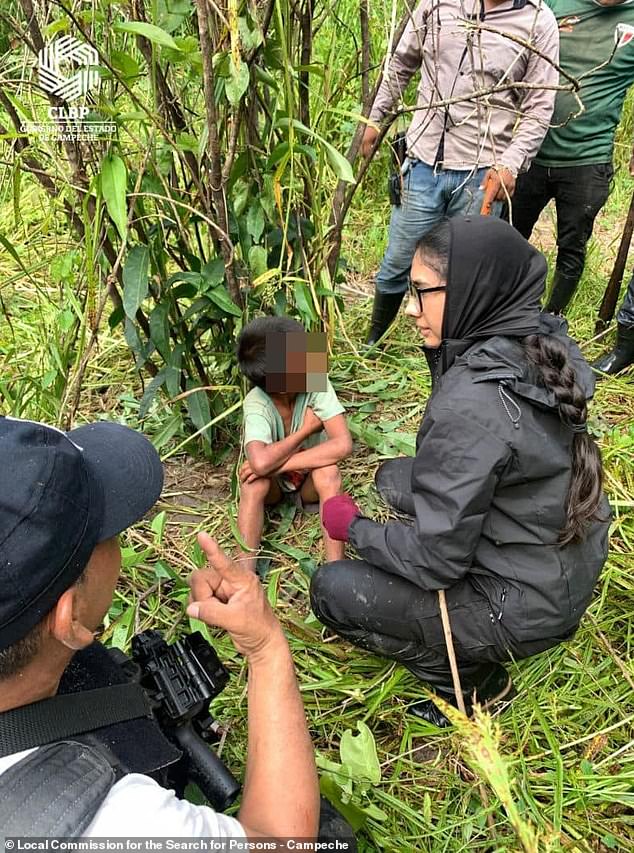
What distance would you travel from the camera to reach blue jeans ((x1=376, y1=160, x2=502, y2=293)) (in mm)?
2447

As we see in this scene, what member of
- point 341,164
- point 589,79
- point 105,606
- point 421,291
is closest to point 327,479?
point 421,291

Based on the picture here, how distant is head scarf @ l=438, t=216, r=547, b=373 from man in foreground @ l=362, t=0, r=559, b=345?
81 cm

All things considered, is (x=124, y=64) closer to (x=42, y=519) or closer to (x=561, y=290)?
(x=42, y=519)

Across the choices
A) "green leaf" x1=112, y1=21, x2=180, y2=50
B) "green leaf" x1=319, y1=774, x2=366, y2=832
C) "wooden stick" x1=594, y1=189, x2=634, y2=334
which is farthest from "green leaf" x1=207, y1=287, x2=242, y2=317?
"wooden stick" x1=594, y1=189, x2=634, y2=334

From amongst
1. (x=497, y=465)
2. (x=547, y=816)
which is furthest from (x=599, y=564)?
(x=547, y=816)

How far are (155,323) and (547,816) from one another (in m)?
1.63

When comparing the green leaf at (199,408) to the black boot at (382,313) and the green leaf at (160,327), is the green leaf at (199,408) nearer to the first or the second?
the green leaf at (160,327)

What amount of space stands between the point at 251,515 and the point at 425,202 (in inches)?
58.6

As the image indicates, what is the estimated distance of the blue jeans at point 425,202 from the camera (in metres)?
2.45

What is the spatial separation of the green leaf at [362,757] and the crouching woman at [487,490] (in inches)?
10.2

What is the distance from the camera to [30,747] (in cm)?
70

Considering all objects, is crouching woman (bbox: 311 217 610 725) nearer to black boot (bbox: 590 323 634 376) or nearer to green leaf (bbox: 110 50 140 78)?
green leaf (bbox: 110 50 140 78)

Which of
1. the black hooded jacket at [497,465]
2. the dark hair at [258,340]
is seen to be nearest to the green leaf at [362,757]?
the black hooded jacket at [497,465]

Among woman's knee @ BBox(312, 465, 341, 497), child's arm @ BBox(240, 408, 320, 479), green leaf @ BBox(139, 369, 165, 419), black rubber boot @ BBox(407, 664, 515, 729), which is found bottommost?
black rubber boot @ BBox(407, 664, 515, 729)
